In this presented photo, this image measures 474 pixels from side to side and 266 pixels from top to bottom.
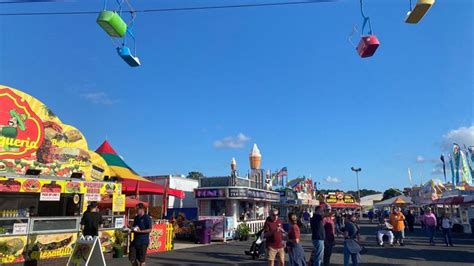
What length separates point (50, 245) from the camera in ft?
38.5

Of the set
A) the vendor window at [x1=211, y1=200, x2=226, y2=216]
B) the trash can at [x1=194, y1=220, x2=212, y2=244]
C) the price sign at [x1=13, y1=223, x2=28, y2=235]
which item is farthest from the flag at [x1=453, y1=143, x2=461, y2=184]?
the price sign at [x1=13, y1=223, x2=28, y2=235]

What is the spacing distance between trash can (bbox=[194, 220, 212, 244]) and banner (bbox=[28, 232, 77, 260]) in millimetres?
8169

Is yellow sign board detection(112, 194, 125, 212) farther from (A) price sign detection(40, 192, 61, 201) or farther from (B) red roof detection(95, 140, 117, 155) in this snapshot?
(B) red roof detection(95, 140, 117, 155)

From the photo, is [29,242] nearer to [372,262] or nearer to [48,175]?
[48,175]

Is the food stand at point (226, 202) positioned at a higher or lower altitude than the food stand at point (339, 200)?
lower

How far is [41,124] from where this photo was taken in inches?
512

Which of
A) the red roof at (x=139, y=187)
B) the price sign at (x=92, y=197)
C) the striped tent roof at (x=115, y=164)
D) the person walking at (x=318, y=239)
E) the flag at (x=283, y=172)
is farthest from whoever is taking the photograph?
the flag at (x=283, y=172)

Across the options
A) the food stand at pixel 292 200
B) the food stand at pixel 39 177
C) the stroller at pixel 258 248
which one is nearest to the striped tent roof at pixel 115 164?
the food stand at pixel 39 177

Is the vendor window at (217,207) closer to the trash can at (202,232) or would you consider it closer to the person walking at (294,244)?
the trash can at (202,232)

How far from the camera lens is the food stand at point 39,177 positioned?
11.1 metres

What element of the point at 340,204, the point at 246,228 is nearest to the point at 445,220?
the point at 246,228

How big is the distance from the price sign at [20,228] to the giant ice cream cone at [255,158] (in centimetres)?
2088

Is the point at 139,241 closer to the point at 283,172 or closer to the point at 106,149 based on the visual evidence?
the point at 106,149

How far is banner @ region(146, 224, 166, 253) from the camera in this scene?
49.7ft
